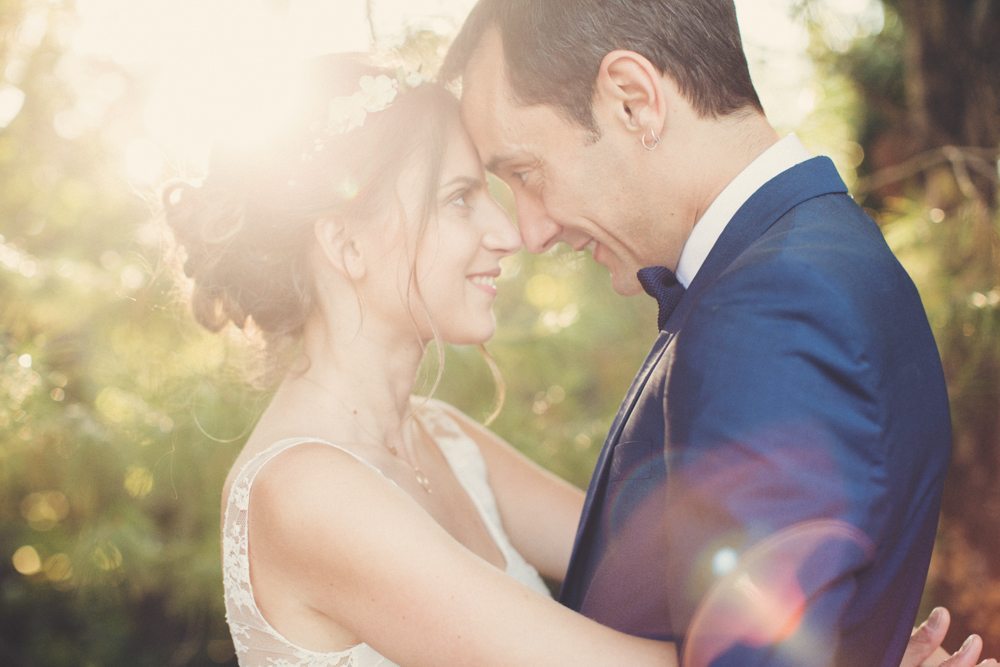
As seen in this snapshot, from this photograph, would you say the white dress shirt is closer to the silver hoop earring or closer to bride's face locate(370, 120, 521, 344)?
the silver hoop earring

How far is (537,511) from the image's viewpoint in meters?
2.47

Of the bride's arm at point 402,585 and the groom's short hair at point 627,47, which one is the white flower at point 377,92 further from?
the bride's arm at point 402,585

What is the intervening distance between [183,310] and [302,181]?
820 millimetres

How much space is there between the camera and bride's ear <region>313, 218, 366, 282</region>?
2.02m

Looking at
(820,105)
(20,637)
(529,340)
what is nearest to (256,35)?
(529,340)

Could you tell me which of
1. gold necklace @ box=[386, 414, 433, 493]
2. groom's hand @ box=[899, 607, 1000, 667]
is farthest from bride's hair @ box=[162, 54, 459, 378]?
groom's hand @ box=[899, 607, 1000, 667]

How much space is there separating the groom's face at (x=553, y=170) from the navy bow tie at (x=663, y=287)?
11 cm

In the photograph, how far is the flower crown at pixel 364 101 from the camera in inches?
77.8

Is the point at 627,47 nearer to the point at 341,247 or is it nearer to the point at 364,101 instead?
the point at 364,101

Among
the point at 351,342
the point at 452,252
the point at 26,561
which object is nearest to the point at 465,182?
the point at 452,252

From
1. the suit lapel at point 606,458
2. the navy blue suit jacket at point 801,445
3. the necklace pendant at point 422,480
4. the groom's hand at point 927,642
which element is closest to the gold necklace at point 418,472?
the necklace pendant at point 422,480

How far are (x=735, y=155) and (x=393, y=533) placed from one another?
0.89 meters

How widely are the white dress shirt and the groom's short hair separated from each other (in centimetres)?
12

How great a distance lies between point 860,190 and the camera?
10.4 feet
